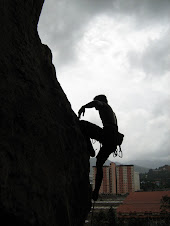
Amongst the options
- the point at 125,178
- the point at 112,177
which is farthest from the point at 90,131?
the point at 125,178

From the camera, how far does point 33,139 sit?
2.60 metres

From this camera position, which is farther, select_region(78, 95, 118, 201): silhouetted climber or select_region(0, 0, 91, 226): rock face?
select_region(78, 95, 118, 201): silhouetted climber

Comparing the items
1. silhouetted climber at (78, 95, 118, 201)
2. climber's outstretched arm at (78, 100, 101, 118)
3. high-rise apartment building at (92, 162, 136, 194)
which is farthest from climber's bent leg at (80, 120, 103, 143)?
high-rise apartment building at (92, 162, 136, 194)

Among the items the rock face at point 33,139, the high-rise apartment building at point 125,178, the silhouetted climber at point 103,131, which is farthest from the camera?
the high-rise apartment building at point 125,178

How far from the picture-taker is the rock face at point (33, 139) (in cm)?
217

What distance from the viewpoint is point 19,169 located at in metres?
2.24

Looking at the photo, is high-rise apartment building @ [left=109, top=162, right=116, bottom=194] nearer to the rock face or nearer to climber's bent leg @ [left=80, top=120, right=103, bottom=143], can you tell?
climber's bent leg @ [left=80, top=120, right=103, bottom=143]

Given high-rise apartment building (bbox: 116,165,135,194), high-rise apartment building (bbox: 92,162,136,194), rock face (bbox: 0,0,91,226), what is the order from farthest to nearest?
high-rise apartment building (bbox: 116,165,135,194) → high-rise apartment building (bbox: 92,162,136,194) → rock face (bbox: 0,0,91,226)

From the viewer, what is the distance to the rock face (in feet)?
7.11

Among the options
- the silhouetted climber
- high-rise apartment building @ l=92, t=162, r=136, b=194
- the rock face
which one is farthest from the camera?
high-rise apartment building @ l=92, t=162, r=136, b=194

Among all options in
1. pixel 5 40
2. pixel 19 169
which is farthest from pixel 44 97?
pixel 19 169

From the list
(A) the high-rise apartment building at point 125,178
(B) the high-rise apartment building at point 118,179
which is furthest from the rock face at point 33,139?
(A) the high-rise apartment building at point 125,178

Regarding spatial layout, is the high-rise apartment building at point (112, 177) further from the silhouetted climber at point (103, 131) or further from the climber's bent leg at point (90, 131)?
the climber's bent leg at point (90, 131)

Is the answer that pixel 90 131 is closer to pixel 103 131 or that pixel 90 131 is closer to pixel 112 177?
pixel 103 131
